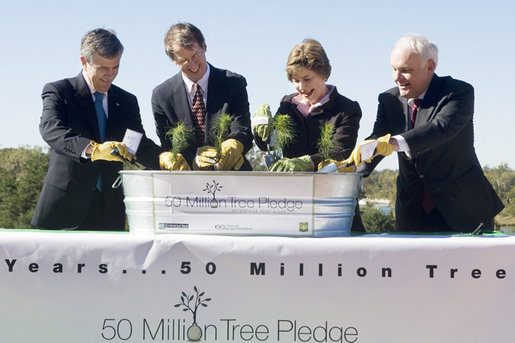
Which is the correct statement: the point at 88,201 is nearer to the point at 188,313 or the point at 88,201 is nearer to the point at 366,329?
the point at 188,313

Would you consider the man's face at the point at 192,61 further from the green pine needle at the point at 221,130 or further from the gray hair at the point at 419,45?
the gray hair at the point at 419,45

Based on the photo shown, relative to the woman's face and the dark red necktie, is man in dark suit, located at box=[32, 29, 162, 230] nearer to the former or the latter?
the woman's face

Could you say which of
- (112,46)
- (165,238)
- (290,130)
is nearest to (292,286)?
(165,238)

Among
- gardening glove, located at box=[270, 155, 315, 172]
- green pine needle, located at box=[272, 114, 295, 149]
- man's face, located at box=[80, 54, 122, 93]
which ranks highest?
man's face, located at box=[80, 54, 122, 93]

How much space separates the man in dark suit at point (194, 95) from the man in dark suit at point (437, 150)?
844 millimetres

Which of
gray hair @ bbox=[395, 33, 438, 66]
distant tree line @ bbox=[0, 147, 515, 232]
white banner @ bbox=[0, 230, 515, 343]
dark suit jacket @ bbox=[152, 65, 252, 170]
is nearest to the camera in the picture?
white banner @ bbox=[0, 230, 515, 343]

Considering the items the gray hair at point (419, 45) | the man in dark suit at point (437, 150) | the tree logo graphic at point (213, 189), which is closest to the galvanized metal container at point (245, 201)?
the tree logo graphic at point (213, 189)

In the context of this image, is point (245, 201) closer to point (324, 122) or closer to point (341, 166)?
point (341, 166)

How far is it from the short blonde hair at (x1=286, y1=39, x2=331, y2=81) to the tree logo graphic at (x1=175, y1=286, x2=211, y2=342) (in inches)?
52.5

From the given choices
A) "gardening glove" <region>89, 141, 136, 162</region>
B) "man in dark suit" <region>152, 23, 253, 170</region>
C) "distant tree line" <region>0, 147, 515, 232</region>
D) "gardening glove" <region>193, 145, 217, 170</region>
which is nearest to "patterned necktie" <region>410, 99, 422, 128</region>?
"man in dark suit" <region>152, 23, 253, 170</region>

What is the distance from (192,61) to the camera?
3955 millimetres

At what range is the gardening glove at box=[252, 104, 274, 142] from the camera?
341cm

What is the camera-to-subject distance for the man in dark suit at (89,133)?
3.88 metres

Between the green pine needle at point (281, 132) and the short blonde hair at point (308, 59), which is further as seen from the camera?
the short blonde hair at point (308, 59)
